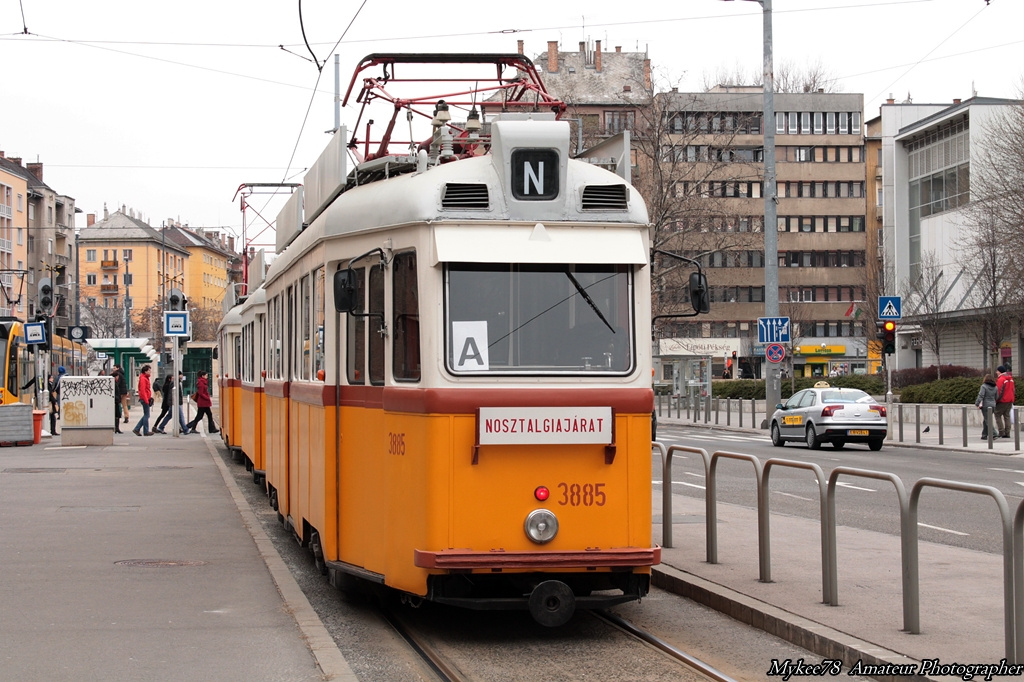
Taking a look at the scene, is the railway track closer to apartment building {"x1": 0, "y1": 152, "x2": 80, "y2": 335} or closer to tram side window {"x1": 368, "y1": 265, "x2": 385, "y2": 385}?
tram side window {"x1": 368, "y1": 265, "x2": 385, "y2": 385}

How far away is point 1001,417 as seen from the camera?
3375 centimetres

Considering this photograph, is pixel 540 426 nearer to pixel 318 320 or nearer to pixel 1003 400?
pixel 318 320

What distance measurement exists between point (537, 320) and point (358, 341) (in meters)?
1.53

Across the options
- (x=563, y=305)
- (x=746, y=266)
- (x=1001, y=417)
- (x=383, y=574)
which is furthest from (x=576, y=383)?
(x=746, y=266)

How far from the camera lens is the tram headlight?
8.34 m

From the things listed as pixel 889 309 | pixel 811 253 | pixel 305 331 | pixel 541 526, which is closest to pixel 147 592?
pixel 305 331

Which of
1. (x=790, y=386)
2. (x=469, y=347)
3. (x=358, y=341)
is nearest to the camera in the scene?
(x=469, y=347)

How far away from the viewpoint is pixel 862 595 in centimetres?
918

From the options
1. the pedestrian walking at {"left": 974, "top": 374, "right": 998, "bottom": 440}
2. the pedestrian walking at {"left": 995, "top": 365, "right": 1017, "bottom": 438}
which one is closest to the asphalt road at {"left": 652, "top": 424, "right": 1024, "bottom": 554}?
the pedestrian walking at {"left": 974, "top": 374, "right": 998, "bottom": 440}

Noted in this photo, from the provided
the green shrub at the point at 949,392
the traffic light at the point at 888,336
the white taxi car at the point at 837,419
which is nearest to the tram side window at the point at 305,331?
the white taxi car at the point at 837,419

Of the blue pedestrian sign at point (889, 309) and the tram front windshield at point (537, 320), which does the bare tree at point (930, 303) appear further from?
the tram front windshield at point (537, 320)

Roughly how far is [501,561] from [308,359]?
12.1ft

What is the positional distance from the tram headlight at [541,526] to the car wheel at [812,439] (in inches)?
970

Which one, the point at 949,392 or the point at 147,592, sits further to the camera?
the point at 949,392
